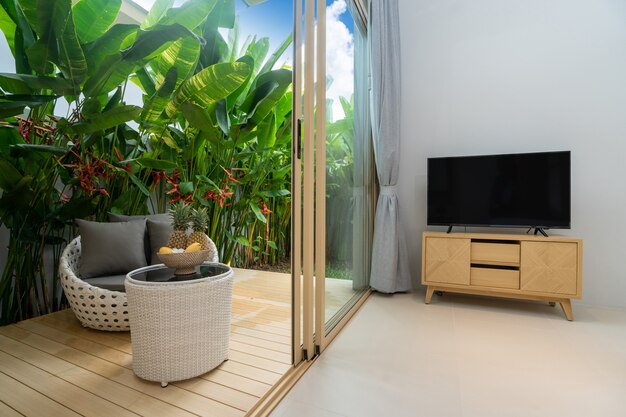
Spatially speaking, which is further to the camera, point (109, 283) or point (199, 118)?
point (199, 118)

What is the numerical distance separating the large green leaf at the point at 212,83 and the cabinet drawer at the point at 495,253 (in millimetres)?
2150

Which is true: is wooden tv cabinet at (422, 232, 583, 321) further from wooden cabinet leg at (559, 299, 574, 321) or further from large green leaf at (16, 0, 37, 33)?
large green leaf at (16, 0, 37, 33)

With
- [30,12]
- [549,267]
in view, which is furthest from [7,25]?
[549,267]

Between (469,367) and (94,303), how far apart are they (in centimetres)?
206

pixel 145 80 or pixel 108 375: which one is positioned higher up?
pixel 145 80

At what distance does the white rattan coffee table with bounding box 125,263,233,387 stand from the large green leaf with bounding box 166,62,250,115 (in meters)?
1.17

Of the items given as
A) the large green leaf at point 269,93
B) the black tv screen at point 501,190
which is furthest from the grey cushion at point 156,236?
the black tv screen at point 501,190

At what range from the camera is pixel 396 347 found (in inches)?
73.4

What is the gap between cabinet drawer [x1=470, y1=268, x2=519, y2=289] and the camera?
244 centimetres

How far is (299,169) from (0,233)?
2.02 m

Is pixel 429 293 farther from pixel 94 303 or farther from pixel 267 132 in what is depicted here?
pixel 94 303

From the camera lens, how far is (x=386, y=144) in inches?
113

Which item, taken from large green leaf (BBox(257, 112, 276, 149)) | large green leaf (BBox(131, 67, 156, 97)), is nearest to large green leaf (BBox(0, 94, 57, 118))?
large green leaf (BBox(131, 67, 156, 97))

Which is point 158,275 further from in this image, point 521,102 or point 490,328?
point 521,102
